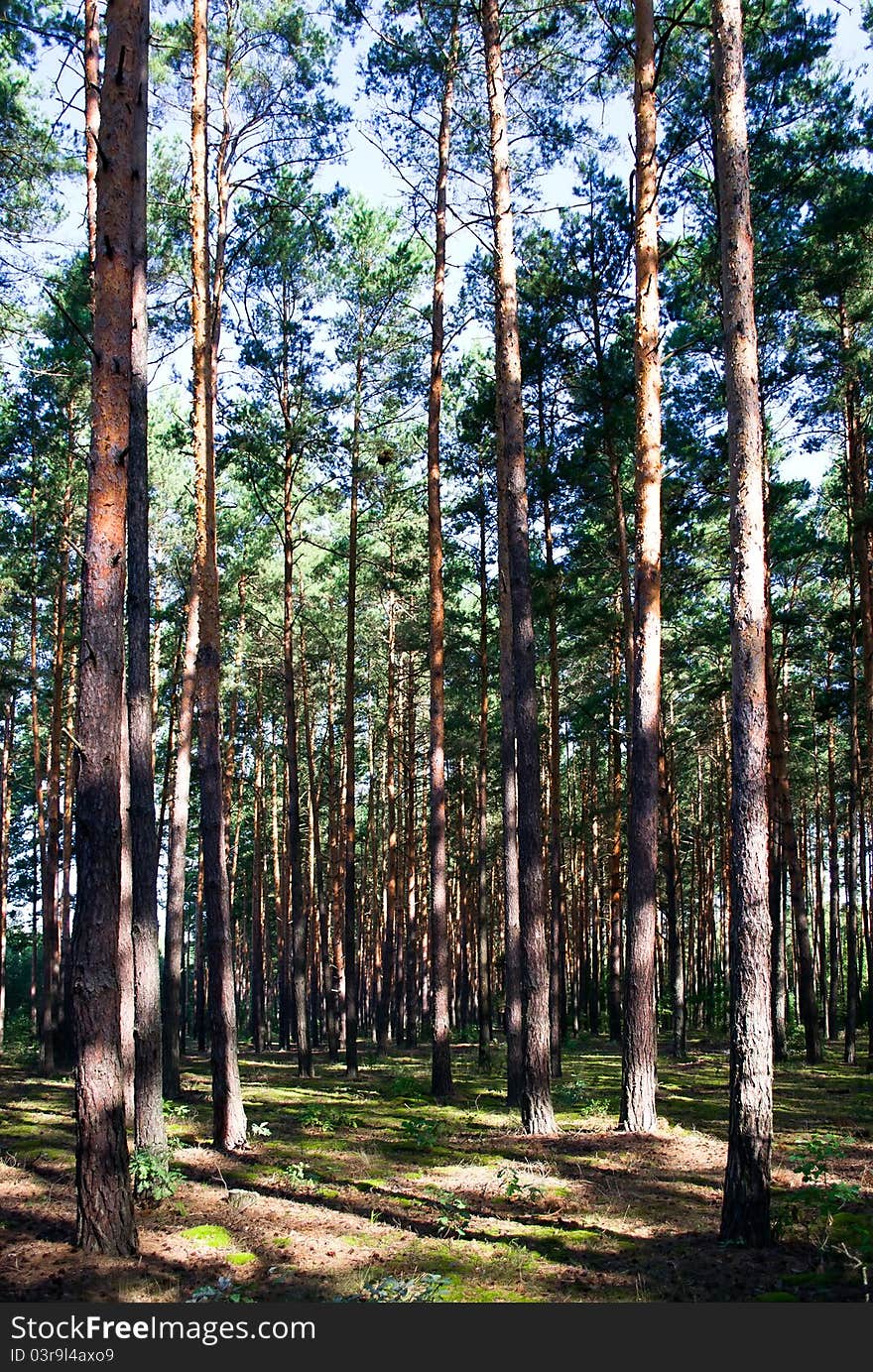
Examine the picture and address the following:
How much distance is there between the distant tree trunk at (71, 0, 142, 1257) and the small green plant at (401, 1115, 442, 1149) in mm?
5022

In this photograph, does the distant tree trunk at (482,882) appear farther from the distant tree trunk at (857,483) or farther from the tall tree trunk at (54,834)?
the tall tree trunk at (54,834)

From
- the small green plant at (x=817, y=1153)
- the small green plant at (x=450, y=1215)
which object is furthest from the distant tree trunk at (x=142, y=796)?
the small green plant at (x=817, y=1153)

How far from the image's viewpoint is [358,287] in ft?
62.2

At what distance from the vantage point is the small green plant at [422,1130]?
10.8 m

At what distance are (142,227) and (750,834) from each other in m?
7.64

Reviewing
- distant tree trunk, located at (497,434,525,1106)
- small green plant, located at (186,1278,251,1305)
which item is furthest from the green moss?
distant tree trunk, located at (497,434,525,1106)

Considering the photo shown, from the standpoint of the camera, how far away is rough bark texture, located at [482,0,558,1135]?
10523mm

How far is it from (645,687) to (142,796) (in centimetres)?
527

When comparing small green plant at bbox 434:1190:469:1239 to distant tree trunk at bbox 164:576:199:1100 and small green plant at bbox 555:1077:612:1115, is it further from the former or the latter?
distant tree trunk at bbox 164:576:199:1100

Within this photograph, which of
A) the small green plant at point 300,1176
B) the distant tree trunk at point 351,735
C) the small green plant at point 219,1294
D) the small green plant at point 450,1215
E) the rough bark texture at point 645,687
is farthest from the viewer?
the distant tree trunk at point 351,735

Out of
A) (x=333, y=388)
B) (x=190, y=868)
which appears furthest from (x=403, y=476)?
(x=190, y=868)

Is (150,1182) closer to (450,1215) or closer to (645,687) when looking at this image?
(450,1215)

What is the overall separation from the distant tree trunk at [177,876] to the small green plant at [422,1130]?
164 inches

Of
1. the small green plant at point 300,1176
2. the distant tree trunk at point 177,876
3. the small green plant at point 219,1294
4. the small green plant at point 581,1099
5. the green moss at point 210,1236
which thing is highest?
the distant tree trunk at point 177,876
